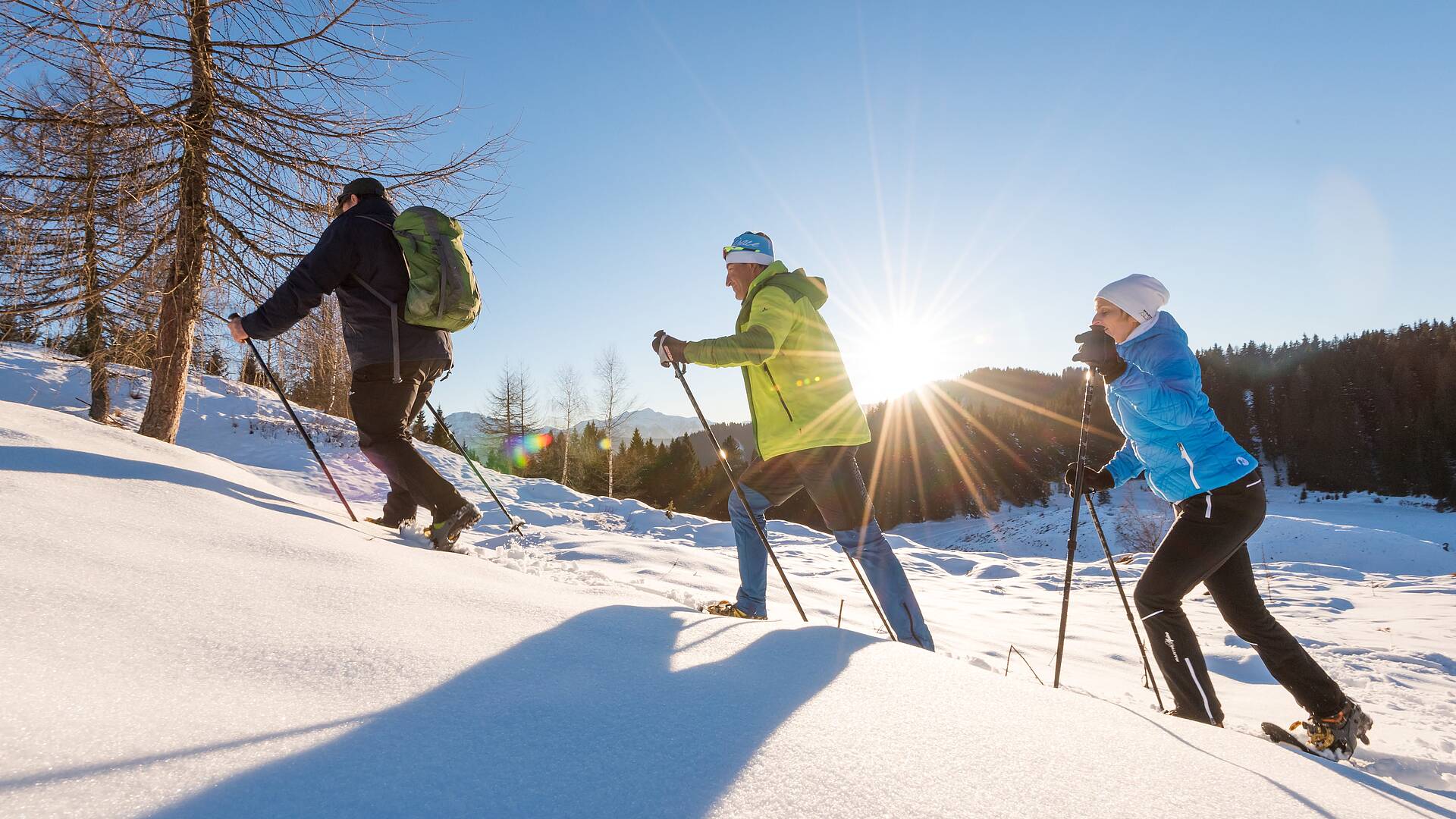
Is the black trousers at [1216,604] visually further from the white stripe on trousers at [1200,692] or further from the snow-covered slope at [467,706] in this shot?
the snow-covered slope at [467,706]

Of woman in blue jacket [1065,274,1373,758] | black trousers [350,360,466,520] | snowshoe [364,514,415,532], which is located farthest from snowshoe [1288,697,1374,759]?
snowshoe [364,514,415,532]

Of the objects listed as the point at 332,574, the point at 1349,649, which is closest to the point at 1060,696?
the point at 332,574

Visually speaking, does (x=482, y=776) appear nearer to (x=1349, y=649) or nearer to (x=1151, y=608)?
(x=1151, y=608)

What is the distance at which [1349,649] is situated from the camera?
13.5 feet

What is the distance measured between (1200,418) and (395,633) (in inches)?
113

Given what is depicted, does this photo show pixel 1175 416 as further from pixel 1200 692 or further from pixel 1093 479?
pixel 1200 692

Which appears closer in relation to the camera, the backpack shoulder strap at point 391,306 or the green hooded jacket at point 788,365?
the green hooded jacket at point 788,365

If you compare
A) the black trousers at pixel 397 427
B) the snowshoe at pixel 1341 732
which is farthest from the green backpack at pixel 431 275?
the snowshoe at pixel 1341 732

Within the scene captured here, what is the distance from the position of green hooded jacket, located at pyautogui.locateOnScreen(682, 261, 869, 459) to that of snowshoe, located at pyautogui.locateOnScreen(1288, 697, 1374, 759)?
1.97m

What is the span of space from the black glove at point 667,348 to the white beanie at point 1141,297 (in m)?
1.88

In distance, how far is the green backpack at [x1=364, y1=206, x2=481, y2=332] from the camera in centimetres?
328

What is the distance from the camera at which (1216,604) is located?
2416 millimetres

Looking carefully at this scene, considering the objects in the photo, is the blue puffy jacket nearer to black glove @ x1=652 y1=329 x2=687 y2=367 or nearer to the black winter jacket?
black glove @ x1=652 y1=329 x2=687 y2=367

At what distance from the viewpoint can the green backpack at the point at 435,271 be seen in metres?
3.28
